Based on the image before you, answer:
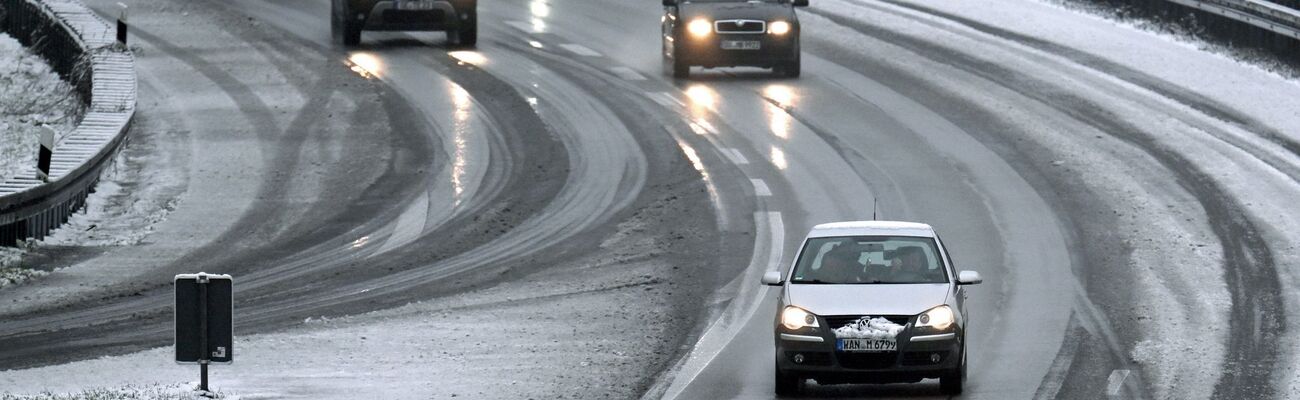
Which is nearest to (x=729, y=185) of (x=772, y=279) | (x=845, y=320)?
(x=772, y=279)

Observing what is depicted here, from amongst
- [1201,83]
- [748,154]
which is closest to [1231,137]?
[1201,83]

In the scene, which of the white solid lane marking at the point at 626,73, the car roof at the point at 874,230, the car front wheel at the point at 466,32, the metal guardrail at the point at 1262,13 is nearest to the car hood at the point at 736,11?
the white solid lane marking at the point at 626,73

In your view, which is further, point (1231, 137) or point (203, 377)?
point (1231, 137)

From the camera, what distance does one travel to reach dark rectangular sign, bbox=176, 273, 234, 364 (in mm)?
13633

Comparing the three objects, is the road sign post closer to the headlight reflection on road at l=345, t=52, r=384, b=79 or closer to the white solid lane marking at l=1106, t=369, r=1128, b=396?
the white solid lane marking at l=1106, t=369, r=1128, b=396

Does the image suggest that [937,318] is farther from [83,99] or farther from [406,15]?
[406,15]

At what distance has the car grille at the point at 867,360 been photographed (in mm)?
13727

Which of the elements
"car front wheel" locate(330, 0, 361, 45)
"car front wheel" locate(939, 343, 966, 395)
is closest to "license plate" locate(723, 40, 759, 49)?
"car front wheel" locate(330, 0, 361, 45)

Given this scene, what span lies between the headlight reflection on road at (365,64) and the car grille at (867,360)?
1885 centimetres

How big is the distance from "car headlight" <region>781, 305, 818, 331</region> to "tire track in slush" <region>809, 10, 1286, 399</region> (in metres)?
3.01

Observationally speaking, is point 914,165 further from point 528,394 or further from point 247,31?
point 247,31

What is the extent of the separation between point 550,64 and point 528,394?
1852cm

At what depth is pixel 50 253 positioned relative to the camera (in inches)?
821

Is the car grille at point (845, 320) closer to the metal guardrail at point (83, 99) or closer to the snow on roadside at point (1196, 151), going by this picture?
the snow on roadside at point (1196, 151)
